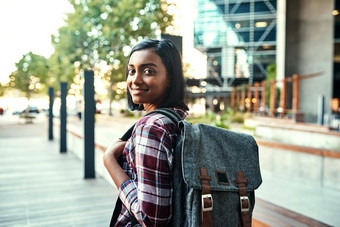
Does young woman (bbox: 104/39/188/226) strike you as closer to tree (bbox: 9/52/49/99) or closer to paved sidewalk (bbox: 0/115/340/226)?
paved sidewalk (bbox: 0/115/340/226)

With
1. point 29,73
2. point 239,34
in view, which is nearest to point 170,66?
point 239,34

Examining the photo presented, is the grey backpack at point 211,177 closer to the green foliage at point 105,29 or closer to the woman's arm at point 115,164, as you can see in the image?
the woman's arm at point 115,164

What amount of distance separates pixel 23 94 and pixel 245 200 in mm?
53821

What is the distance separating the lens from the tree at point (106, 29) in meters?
25.5

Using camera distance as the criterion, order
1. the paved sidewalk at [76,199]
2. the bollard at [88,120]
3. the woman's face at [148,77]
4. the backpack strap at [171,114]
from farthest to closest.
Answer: the bollard at [88,120]
the paved sidewalk at [76,199]
the woman's face at [148,77]
the backpack strap at [171,114]

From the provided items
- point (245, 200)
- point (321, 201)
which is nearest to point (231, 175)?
point (245, 200)

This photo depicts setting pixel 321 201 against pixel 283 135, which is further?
pixel 283 135

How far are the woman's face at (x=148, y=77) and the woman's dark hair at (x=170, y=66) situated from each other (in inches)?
0.7

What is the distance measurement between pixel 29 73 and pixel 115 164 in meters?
47.6

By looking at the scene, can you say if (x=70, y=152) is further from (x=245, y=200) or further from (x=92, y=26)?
(x=92, y=26)

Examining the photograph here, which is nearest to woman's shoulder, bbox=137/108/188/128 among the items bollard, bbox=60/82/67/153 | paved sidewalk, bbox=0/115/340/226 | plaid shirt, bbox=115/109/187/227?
plaid shirt, bbox=115/109/187/227

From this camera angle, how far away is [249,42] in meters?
39.6

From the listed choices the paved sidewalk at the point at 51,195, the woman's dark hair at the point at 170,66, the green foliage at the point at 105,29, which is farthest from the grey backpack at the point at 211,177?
the green foliage at the point at 105,29

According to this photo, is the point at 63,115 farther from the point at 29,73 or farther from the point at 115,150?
the point at 29,73
